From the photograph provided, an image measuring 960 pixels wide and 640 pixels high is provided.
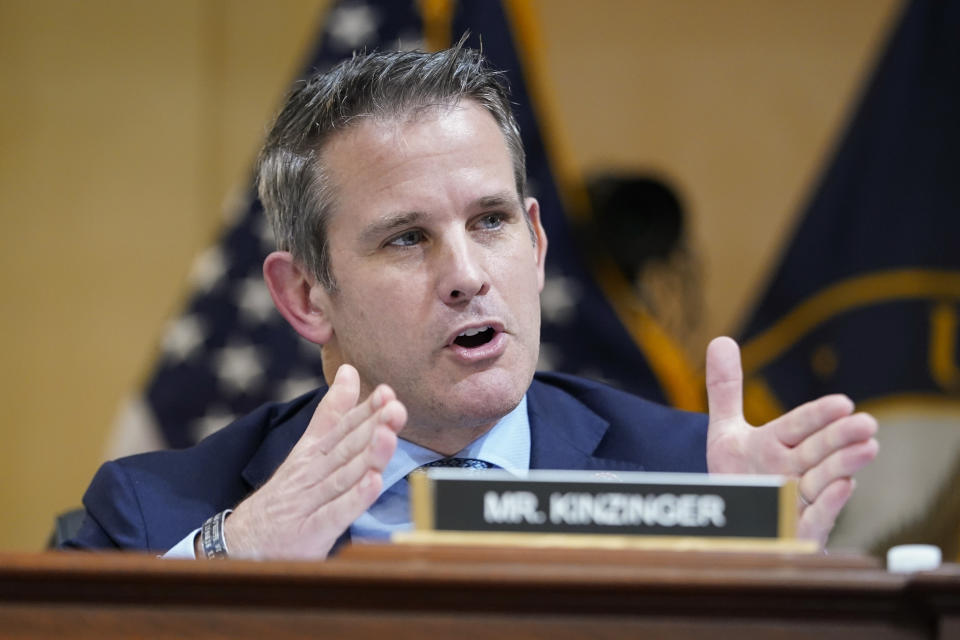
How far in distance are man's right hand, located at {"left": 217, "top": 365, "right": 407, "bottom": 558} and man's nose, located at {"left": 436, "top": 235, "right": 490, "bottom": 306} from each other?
0.37 m

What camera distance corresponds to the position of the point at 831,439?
5.03 feet

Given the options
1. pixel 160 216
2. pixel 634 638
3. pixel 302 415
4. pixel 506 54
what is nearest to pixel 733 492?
pixel 634 638

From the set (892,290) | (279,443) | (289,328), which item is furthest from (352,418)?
(892,290)

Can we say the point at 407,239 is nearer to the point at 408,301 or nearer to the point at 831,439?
the point at 408,301

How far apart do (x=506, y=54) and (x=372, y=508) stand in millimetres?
1963

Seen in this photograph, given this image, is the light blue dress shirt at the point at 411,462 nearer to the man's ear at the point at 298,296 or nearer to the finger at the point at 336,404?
the man's ear at the point at 298,296

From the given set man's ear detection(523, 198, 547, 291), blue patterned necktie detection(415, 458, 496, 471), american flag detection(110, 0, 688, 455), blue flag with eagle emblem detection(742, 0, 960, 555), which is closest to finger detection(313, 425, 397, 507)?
blue patterned necktie detection(415, 458, 496, 471)

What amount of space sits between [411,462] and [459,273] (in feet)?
1.16

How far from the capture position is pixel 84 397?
13.5ft

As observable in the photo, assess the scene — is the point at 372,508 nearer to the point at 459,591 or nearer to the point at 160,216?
the point at 459,591

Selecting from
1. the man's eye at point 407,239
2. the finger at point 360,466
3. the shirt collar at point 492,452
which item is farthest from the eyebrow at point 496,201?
the finger at point 360,466

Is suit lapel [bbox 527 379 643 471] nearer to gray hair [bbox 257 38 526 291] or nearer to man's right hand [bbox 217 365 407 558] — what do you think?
gray hair [bbox 257 38 526 291]

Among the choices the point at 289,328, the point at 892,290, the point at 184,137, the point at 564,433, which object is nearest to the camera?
the point at 564,433

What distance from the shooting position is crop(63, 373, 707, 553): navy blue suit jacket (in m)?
2.05
